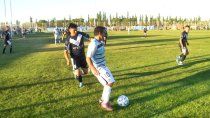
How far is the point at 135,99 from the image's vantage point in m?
10.6

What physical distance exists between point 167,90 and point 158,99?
138cm

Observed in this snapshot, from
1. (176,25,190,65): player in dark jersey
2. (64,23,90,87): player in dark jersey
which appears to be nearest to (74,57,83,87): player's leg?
(64,23,90,87): player in dark jersey

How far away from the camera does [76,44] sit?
1261 cm

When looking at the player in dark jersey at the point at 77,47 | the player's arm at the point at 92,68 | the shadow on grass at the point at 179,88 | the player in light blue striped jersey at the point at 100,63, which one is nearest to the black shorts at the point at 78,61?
the player in dark jersey at the point at 77,47

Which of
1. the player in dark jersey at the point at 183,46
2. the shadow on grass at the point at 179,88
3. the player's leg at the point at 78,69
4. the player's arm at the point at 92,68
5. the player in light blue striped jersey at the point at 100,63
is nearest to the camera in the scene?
the player's arm at the point at 92,68

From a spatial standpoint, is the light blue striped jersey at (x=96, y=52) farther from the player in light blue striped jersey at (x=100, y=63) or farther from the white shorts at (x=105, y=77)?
the white shorts at (x=105, y=77)

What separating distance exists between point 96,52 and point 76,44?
320cm

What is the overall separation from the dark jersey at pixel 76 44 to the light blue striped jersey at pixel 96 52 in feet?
9.37

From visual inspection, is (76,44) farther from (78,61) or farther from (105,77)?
(105,77)

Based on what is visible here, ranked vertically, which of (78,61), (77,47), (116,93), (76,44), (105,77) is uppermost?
(76,44)

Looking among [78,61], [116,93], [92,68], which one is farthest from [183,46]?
[92,68]

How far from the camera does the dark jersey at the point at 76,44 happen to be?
1252cm

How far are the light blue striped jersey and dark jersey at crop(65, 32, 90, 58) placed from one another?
9.37 ft

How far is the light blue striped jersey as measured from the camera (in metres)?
9.32
